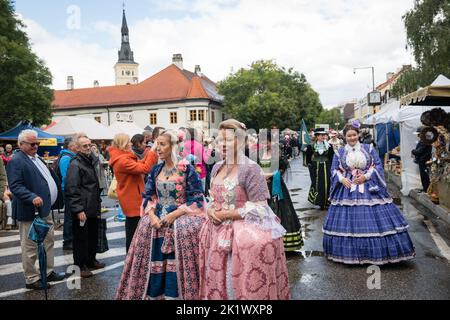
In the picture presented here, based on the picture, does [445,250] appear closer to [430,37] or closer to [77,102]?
[430,37]

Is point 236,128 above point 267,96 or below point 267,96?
below

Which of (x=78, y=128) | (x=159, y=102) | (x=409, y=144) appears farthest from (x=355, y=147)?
(x=159, y=102)

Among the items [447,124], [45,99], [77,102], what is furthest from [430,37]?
[77,102]

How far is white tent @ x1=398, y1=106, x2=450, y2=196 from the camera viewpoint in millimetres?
13117

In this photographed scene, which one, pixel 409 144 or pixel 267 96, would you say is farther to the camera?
pixel 267 96

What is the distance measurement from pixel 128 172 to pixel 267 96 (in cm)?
5017

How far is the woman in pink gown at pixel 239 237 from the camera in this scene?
3.64 meters

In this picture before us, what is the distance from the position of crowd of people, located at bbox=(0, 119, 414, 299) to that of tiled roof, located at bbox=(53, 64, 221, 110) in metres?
57.1

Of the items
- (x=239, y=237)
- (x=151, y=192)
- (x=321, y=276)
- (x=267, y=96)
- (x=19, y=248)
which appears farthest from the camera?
(x=267, y=96)

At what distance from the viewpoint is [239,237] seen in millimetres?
3729

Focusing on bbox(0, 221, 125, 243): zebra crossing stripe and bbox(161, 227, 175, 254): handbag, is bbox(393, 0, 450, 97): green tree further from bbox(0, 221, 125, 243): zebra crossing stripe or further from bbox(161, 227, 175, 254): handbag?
bbox(161, 227, 175, 254): handbag

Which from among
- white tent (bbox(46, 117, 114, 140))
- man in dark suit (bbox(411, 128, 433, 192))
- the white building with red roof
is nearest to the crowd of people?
man in dark suit (bbox(411, 128, 433, 192))

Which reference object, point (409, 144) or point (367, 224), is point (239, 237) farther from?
point (409, 144)
